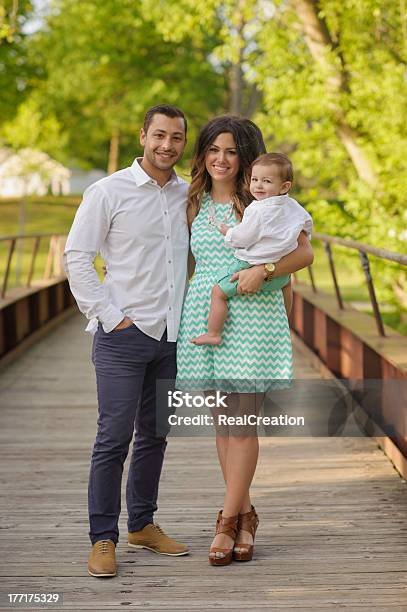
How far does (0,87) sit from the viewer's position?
32406 mm

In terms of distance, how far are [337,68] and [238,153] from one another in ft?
33.4

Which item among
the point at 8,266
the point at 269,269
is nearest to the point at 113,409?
the point at 269,269

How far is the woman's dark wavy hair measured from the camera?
4.21 m

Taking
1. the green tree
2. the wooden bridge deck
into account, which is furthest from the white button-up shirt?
the green tree

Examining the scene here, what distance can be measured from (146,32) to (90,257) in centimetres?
2799

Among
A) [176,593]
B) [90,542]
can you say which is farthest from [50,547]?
[176,593]

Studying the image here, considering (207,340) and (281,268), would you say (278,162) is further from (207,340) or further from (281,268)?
(207,340)

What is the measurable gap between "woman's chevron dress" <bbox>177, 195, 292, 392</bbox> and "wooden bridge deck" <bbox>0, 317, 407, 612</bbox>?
27.7 inches

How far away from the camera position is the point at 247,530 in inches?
173

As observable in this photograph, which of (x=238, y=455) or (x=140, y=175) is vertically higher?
(x=140, y=175)

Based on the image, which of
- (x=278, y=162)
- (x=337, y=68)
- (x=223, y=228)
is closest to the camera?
(x=278, y=162)

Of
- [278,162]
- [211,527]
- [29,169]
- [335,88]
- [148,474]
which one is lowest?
[29,169]

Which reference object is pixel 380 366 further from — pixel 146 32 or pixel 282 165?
pixel 146 32
